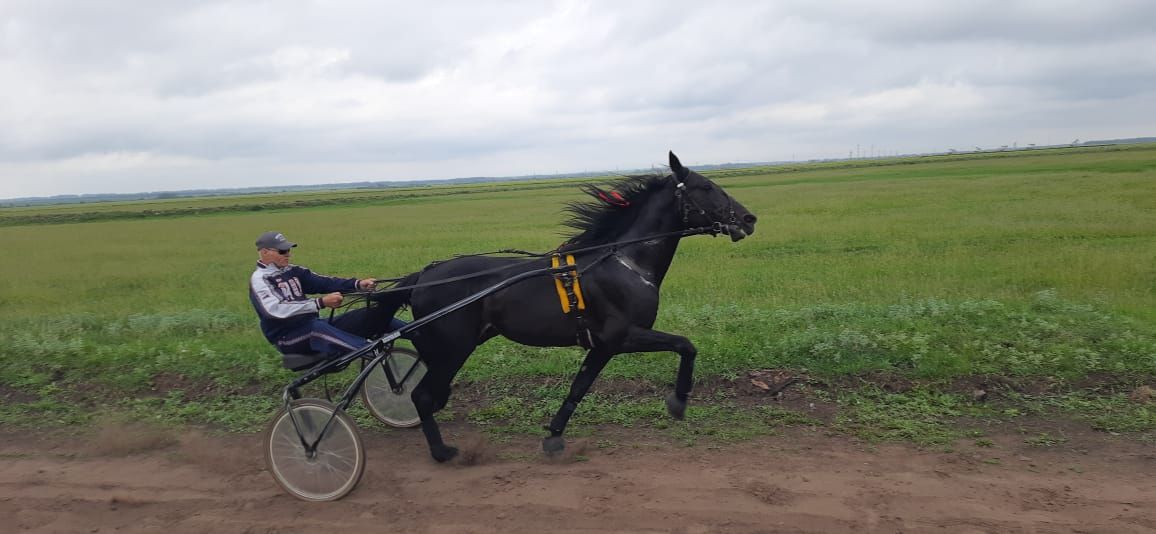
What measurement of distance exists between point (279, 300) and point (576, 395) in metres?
2.27

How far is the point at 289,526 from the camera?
430 cm

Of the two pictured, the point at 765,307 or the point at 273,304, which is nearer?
the point at 273,304

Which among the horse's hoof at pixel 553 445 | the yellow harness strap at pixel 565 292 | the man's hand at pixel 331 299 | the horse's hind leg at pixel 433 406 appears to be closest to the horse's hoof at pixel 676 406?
the horse's hoof at pixel 553 445

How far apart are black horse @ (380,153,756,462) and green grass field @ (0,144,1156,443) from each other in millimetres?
1430

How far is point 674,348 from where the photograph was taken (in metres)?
5.12

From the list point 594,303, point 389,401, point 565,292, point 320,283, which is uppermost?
point 320,283

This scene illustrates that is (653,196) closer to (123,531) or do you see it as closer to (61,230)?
(123,531)

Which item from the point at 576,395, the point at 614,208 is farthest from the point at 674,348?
the point at 614,208

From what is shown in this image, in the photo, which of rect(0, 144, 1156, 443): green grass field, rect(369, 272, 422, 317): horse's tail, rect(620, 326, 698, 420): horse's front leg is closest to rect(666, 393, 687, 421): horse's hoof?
rect(620, 326, 698, 420): horse's front leg

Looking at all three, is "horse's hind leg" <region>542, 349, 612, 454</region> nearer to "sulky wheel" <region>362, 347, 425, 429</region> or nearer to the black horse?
the black horse

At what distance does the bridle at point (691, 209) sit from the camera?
17.3 feet

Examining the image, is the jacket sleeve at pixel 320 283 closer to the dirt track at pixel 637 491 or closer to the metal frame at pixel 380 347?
the metal frame at pixel 380 347

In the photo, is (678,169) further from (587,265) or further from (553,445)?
(553,445)

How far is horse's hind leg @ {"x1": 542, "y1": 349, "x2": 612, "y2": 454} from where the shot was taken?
5231 millimetres
